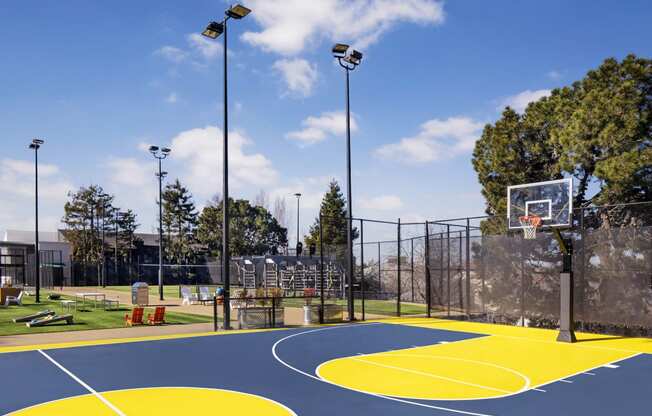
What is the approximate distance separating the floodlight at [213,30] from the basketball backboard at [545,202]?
10.9 m

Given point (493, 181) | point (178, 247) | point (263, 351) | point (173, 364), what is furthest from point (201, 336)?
point (178, 247)

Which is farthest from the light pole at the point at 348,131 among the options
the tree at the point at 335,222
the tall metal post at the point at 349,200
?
the tree at the point at 335,222

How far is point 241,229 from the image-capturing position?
72688 mm

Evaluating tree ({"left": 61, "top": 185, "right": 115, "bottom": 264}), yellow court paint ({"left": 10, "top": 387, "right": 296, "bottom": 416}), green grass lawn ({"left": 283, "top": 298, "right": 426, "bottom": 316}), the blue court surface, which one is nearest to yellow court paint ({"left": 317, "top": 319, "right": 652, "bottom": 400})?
the blue court surface

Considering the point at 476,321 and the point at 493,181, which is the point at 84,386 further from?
the point at 493,181

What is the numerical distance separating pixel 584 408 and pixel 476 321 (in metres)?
13.2

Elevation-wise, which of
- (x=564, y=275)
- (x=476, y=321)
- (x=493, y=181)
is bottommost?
(x=476, y=321)

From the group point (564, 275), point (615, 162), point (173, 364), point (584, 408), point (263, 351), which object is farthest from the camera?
point (615, 162)

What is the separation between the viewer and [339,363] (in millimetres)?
11969

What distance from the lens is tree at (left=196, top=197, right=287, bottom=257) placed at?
70.2 meters

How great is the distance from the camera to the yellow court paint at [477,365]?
31.8 ft

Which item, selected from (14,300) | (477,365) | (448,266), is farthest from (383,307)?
(14,300)

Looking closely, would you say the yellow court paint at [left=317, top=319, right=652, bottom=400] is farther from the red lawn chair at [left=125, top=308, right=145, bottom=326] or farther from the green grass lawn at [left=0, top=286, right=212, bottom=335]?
the green grass lawn at [left=0, top=286, right=212, bottom=335]

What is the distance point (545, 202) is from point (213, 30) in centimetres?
1197
